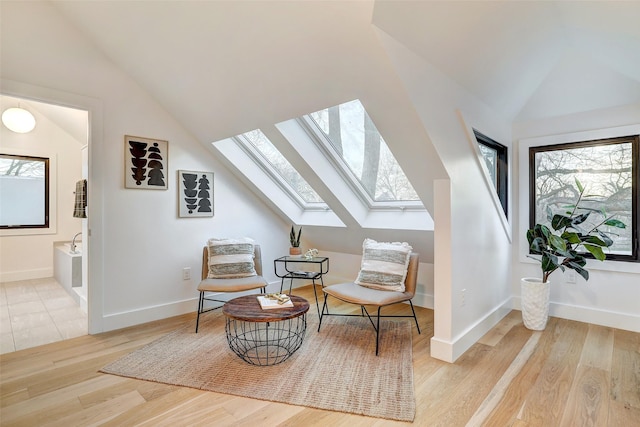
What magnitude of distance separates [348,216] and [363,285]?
3.06ft

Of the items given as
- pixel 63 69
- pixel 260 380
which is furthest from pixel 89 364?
pixel 63 69

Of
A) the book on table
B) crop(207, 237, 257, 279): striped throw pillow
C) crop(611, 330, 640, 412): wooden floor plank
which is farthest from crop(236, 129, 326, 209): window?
crop(611, 330, 640, 412): wooden floor plank

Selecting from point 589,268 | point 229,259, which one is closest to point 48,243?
point 229,259

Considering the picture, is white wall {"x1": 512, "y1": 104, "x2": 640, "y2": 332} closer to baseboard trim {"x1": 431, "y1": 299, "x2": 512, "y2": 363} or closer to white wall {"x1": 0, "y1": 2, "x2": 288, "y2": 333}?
baseboard trim {"x1": 431, "y1": 299, "x2": 512, "y2": 363}

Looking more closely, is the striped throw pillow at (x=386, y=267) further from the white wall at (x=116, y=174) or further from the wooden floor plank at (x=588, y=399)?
the white wall at (x=116, y=174)

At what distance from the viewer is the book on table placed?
240 centimetres

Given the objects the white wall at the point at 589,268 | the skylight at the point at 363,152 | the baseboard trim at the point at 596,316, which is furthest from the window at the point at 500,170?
the baseboard trim at the point at 596,316

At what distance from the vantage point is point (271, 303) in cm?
246

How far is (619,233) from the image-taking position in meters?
2.99

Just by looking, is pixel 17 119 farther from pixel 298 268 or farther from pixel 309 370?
pixel 309 370

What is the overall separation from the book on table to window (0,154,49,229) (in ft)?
15.3

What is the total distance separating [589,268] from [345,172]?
8.64ft

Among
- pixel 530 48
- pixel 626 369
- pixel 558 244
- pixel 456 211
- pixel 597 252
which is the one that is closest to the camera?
pixel 626 369

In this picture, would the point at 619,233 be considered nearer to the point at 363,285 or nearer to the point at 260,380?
the point at 363,285
